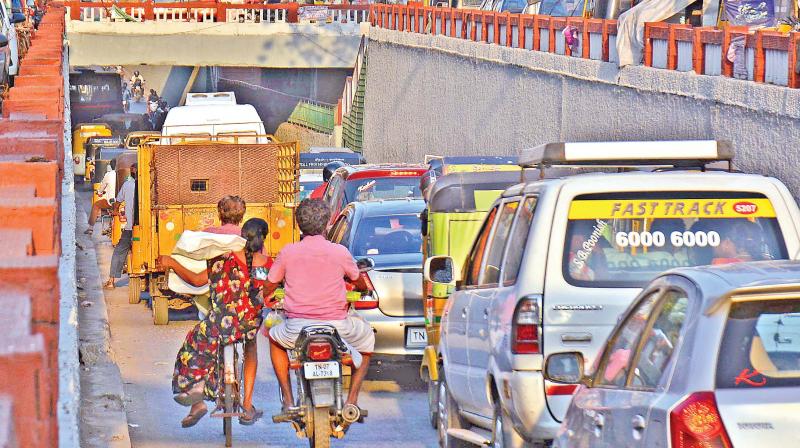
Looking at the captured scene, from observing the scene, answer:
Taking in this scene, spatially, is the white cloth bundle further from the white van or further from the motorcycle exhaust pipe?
the white van

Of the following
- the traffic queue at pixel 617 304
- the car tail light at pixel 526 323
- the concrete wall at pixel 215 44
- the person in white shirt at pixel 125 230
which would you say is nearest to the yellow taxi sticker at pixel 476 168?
the traffic queue at pixel 617 304

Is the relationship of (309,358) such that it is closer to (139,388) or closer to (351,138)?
(139,388)

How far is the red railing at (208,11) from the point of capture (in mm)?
53594

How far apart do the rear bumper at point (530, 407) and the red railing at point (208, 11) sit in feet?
154

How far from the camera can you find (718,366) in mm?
4574

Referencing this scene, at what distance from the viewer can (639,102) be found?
21.9 metres

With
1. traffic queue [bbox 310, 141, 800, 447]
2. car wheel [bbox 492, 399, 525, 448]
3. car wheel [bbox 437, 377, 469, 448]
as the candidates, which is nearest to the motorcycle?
car wheel [bbox 437, 377, 469, 448]

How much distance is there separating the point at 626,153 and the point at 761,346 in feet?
14.3

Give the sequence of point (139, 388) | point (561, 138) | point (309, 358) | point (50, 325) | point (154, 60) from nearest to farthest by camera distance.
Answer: point (50, 325) → point (309, 358) → point (139, 388) → point (561, 138) → point (154, 60)

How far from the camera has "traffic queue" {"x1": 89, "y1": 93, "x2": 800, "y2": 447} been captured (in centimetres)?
465

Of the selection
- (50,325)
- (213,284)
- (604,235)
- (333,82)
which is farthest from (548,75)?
(333,82)

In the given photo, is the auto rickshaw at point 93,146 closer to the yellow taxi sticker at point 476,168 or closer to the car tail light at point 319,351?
the yellow taxi sticker at point 476,168

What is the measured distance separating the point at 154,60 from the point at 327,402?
1785 inches

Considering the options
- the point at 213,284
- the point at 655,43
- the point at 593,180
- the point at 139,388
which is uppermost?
the point at 655,43
